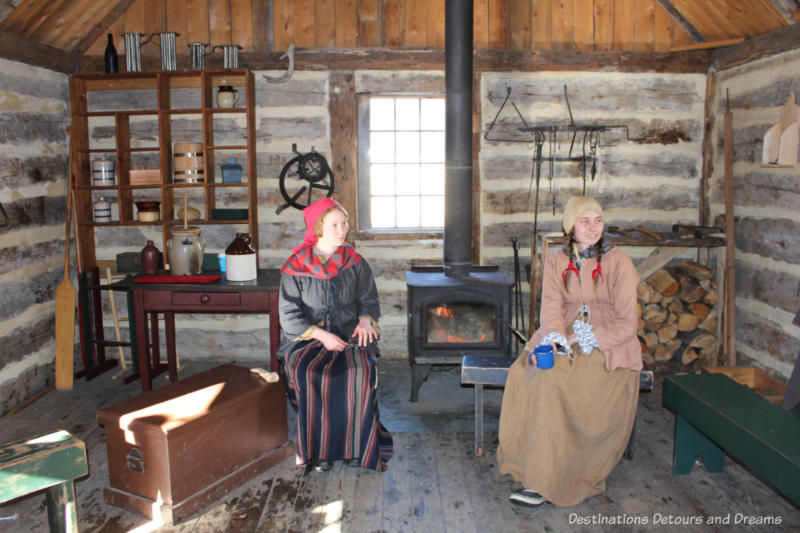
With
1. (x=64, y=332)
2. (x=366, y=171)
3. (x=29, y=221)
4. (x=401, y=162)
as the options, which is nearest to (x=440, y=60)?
(x=401, y=162)

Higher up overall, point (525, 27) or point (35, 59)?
point (525, 27)

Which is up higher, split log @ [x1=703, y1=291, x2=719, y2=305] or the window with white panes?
the window with white panes

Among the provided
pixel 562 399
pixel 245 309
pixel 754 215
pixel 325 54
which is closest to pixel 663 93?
pixel 754 215

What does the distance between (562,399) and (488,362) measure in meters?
0.63

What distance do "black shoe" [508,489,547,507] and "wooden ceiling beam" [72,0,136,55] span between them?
14.6 feet

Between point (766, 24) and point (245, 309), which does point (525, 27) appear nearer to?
point (766, 24)

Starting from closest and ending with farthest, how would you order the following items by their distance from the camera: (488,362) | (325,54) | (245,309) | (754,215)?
(488,362)
(245,309)
(754,215)
(325,54)

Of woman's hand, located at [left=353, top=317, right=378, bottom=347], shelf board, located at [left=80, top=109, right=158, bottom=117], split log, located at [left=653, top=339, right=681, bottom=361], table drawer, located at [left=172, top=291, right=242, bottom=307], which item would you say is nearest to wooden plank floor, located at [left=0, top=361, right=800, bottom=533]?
woman's hand, located at [left=353, top=317, right=378, bottom=347]

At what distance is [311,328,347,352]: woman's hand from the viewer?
3277 mm

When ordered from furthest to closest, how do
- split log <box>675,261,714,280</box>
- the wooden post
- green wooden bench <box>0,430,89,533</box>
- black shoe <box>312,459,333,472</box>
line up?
1. split log <box>675,261,714,280</box>
2. the wooden post
3. black shoe <box>312,459,333,472</box>
4. green wooden bench <box>0,430,89,533</box>

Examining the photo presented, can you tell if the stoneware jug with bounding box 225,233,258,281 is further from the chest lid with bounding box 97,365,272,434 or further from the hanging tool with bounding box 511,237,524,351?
the hanging tool with bounding box 511,237,524,351

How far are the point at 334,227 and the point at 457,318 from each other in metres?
1.21

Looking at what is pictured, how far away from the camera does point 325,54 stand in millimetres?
4859

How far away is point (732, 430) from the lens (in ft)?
8.76
